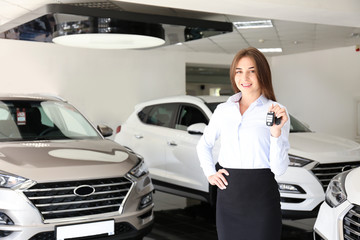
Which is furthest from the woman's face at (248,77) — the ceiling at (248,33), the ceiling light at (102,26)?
the ceiling light at (102,26)

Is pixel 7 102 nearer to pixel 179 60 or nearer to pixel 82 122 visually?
pixel 82 122

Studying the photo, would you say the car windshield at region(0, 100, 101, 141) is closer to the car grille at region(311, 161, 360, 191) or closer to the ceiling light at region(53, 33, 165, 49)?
the car grille at region(311, 161, 360, 191)

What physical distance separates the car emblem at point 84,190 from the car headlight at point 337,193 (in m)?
1.60

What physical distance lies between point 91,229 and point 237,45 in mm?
9532

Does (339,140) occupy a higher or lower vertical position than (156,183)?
higher

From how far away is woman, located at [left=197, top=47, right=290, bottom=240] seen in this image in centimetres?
189

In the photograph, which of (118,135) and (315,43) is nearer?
(118,135)

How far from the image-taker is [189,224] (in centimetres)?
478

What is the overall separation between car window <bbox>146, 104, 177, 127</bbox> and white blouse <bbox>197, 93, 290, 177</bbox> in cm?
329

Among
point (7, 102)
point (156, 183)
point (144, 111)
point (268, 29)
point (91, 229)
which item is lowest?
point (156, 183)

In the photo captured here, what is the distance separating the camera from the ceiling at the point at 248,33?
23.5 ft

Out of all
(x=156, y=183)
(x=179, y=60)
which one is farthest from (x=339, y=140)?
(x=179, y=60)

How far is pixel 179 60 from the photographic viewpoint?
42.4 ft

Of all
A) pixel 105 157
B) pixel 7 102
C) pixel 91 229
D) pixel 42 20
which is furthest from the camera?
pixel 42 20
